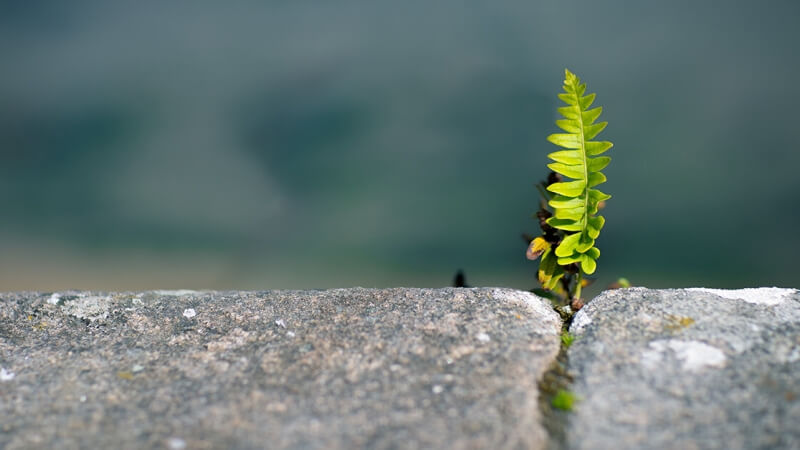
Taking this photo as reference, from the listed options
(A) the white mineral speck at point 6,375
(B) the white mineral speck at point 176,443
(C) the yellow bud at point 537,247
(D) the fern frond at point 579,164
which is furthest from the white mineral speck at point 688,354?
(A) the white mineral speck at point 6,375

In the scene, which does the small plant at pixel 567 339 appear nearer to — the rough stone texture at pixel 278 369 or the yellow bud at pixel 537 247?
the rough stone texture at pixel 278 369

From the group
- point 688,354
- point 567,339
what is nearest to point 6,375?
point 567,339

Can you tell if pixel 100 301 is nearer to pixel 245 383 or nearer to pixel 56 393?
pixel 56 393

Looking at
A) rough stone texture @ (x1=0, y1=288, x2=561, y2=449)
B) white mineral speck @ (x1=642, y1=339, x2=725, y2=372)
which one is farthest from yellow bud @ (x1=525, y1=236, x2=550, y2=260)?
white mineral speck @ (x1=642, y1=339, x2=725, y2=372)

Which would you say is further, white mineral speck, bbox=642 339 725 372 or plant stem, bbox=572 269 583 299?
plant stem, bbox=572 269 583 299

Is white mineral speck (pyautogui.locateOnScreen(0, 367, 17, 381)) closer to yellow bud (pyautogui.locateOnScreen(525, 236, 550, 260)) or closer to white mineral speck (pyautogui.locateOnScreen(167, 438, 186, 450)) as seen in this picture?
white mineral speck (pyautogui.locateOnScreen(167, 438, 186, 450))

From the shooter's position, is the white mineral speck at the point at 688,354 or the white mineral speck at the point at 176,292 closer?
the white mineral speck at the point at 688,354
